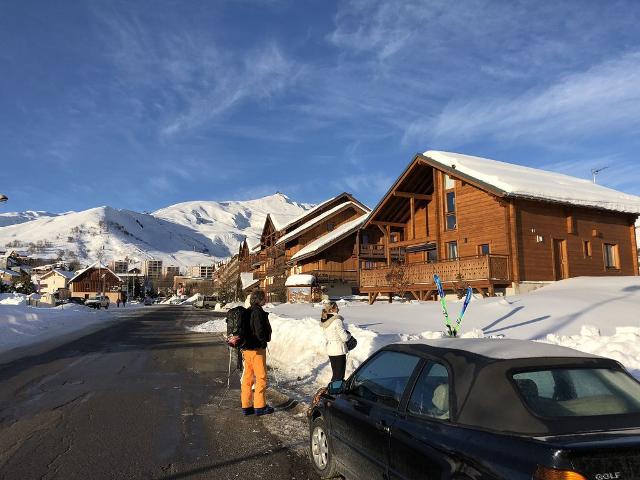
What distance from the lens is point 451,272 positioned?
2425cm

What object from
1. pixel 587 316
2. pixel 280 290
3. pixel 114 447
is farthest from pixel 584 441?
pixel 280 290

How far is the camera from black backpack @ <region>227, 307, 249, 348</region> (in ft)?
24.5

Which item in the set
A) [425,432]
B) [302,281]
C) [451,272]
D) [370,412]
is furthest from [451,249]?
[425,432]

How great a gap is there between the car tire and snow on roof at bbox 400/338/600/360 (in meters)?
1.73

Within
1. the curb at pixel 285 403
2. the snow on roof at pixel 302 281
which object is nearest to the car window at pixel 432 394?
the curb at pixel 285 403

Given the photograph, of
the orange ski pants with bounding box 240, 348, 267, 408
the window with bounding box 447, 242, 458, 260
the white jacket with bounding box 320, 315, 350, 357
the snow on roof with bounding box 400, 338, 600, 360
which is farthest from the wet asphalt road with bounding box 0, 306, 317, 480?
the window with bounding box 447, 242, 458, 260

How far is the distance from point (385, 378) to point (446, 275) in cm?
2095

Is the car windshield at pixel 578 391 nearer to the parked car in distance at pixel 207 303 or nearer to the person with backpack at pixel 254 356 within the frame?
the person with backpack at pixel 254 356

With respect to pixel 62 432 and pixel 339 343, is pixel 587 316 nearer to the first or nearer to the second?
pixel 339 343

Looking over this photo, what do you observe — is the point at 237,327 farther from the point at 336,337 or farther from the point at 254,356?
the point at 336,337

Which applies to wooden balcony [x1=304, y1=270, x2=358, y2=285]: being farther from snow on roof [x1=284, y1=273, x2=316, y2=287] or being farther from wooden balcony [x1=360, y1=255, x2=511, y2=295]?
wooden balcony [x1=360, y1=255, x2=511, y2=295]

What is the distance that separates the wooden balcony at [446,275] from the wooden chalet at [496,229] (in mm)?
47

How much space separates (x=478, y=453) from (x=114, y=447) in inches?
181

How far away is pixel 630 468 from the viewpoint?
2547 mm
